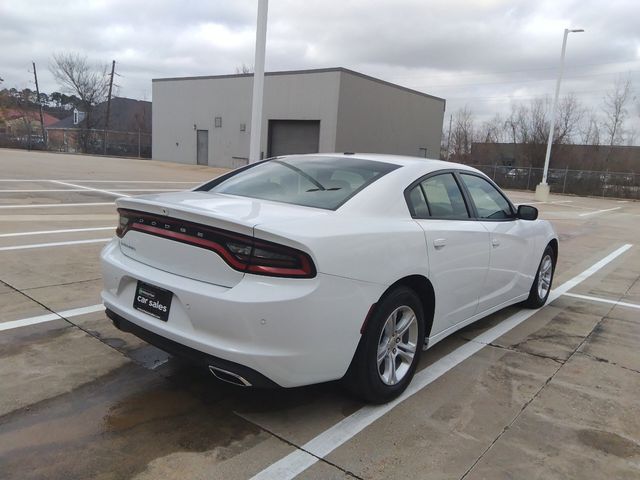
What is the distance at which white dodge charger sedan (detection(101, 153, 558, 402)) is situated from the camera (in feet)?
8.86

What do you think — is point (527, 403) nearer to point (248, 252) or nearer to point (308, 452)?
point (308, 452)

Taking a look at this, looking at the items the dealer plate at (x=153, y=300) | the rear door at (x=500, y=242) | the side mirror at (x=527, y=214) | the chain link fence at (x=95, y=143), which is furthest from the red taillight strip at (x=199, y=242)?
the chain link fence at (x=95, y=143)

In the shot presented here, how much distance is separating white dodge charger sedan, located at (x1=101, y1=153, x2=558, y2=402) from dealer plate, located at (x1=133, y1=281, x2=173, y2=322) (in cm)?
1

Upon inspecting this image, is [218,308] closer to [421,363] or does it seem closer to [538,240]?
[421,363]

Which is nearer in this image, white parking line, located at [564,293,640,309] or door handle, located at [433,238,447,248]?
door handle, located at [433,238,447,248]

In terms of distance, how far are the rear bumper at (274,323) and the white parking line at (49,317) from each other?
199 cm

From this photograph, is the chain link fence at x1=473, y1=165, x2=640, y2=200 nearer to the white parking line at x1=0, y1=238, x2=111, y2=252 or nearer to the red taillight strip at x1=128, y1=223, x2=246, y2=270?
the white parking line at x1=0, y1=238, x2=111, y2=252

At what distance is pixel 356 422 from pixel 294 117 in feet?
94.5

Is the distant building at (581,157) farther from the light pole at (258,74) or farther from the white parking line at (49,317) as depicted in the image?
the white parking line at (49,317)

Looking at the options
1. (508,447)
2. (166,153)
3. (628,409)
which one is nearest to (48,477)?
(508,447)

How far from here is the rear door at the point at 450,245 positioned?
11.8ft

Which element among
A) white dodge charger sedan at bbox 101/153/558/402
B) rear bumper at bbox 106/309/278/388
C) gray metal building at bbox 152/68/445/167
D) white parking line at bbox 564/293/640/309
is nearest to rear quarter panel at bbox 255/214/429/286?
white dodge charger sedan at bbox 101/153/558/402

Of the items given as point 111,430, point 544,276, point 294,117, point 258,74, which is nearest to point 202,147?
point 294,117

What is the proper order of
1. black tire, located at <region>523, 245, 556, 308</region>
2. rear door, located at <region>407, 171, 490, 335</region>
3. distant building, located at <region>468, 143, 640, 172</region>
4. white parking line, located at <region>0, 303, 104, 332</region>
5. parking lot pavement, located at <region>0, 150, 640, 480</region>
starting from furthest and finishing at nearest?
distant building, located at <region>468, 143, 640, 172</region>
black tire, located at <region>523, 245, 556, 308</region>
white parking line, located at <region>0, 303, 104, 332</region>
rear door, located at <region>407, 171, 490, 335</region>
parking lot pavement, located at <region>0, 150, 640, 480</region>
